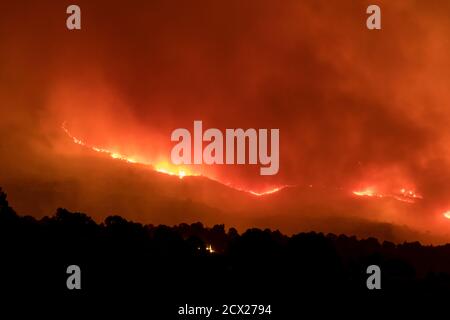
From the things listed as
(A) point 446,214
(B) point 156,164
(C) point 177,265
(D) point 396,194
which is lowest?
(C) point 177,265

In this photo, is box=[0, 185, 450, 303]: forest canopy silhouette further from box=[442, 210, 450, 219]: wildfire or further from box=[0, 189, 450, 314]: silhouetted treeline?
box=[442, 210, 450, 219]: wildfire

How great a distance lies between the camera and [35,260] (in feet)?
49.1

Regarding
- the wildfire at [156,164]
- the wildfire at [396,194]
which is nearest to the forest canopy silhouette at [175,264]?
the wildfire at [156,164]

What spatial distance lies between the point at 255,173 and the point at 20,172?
22.5 ft

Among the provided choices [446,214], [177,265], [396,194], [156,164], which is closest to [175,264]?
[177,265]

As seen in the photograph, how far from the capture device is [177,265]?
614 inches

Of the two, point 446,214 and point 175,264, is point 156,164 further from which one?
point 446,214

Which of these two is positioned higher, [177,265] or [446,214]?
[446,214]

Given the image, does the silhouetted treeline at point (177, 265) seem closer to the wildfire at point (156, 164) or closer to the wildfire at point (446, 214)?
the wildfire at point (156, 164)

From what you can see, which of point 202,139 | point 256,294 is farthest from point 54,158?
point 256,294

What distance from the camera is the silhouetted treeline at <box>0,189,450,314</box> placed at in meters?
15.0

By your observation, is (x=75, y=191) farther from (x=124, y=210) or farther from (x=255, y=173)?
(x=255, y=173)

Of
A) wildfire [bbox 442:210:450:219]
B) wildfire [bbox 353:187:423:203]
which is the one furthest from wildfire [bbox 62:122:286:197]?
wildfire [bbox 442:210:450:219]
